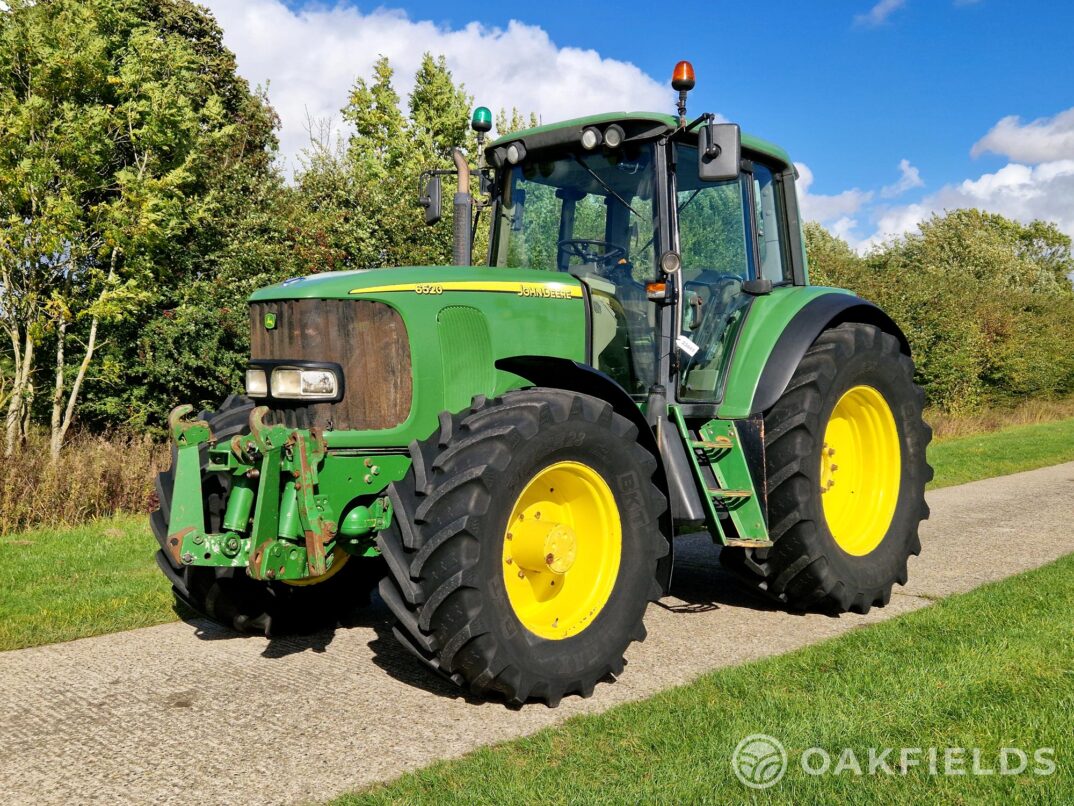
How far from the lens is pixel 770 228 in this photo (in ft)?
20.1

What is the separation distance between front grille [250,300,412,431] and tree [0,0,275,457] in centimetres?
665

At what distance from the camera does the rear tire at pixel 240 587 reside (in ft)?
15.3

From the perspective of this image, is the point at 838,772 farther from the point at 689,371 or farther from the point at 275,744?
the point at 689,371

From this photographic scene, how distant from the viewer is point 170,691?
13.8 ft

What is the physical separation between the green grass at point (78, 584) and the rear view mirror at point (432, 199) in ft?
9.05

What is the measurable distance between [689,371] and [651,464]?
1.15 meters

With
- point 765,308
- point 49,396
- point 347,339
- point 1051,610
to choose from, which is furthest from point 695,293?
point 49,396

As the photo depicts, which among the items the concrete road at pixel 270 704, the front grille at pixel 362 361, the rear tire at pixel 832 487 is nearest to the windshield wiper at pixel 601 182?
the rear tire at pixel 832 487

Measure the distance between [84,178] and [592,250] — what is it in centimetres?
741

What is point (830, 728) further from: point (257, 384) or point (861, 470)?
point (257, 384)

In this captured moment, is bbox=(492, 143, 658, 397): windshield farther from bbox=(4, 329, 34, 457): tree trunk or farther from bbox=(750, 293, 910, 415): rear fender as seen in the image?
bbox=(4, 329, 34, 457): tree trunk

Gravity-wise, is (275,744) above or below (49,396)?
below

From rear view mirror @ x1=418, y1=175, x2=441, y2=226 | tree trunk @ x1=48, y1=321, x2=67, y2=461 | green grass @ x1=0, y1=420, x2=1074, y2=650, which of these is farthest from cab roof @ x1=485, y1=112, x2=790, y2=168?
tree trunk @ x1=48, y1=321, x2=67, y2=461

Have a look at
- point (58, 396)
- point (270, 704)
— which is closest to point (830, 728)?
point (270, 704)
